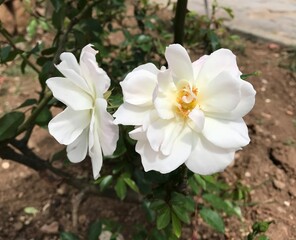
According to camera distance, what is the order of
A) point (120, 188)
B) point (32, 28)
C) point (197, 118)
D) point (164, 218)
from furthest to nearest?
point (32, 28) < point (120, 188) < point (164, 218) < point (197, 118)

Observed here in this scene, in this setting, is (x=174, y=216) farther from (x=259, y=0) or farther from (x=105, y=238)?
(x=259, y=0)

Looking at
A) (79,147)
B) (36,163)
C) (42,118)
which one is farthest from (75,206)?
(79,147)

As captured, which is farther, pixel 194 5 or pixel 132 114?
pixel 194 5

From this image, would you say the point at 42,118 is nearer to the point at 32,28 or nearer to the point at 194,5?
the point at 32,28

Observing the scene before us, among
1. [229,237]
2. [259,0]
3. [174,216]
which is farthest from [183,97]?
[259,0]

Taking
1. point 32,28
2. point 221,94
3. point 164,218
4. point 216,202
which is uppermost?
point 221,94

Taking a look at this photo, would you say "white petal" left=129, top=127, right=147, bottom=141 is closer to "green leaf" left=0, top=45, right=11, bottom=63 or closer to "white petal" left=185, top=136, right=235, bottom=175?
"white petal" left=185, top=136, right=235, bottom=175

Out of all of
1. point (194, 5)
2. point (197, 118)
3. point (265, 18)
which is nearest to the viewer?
point (197, 118)
